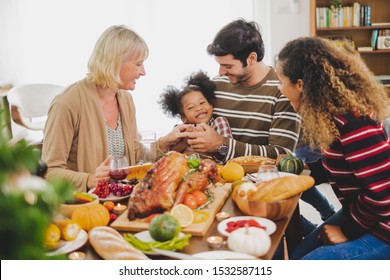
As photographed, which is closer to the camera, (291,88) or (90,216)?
(90,216)

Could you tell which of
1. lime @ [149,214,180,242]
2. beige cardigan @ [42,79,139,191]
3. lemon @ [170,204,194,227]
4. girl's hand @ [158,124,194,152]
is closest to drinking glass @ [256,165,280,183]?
lemon @ [170,204,194,227]

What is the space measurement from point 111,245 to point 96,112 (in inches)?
39.2

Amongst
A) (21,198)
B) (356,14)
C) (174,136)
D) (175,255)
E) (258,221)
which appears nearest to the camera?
(21,198)

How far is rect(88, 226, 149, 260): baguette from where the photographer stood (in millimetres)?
1084

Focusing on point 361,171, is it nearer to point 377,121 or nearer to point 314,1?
point 377,121

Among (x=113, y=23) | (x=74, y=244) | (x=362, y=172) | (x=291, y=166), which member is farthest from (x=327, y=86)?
(x=113, y=23)

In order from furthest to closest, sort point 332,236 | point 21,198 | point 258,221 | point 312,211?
point 312,211
point 332,236
point 258,221
point 21,198

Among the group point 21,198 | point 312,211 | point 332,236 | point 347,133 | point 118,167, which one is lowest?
point 312,211

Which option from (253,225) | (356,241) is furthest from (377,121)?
(253,225)

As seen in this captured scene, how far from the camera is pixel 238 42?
2246mm

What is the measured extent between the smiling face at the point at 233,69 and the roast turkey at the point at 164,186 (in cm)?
90

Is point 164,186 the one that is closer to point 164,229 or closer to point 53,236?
point 164,229

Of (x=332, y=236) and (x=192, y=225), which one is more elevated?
(x=192, y=225)

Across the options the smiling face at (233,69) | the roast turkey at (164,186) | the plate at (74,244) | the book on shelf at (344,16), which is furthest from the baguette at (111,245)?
the book on shelf at (344,16)
